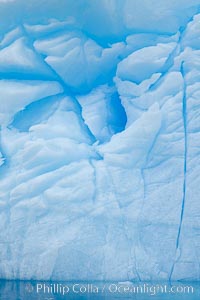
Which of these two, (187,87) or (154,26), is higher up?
(154,26)

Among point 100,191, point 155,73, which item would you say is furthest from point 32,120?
point 155,73

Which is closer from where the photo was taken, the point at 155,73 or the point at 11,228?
the point at 11,228

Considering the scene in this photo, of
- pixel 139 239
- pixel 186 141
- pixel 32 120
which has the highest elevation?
pixel 32 120

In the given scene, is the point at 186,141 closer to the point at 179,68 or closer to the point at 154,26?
the point at 179,68

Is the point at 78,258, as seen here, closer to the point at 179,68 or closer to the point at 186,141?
the point at 186,141

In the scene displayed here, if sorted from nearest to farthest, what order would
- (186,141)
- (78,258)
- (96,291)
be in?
(96,291) → (78,258) → (186,141)

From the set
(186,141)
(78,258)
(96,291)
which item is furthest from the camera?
(186,141)
